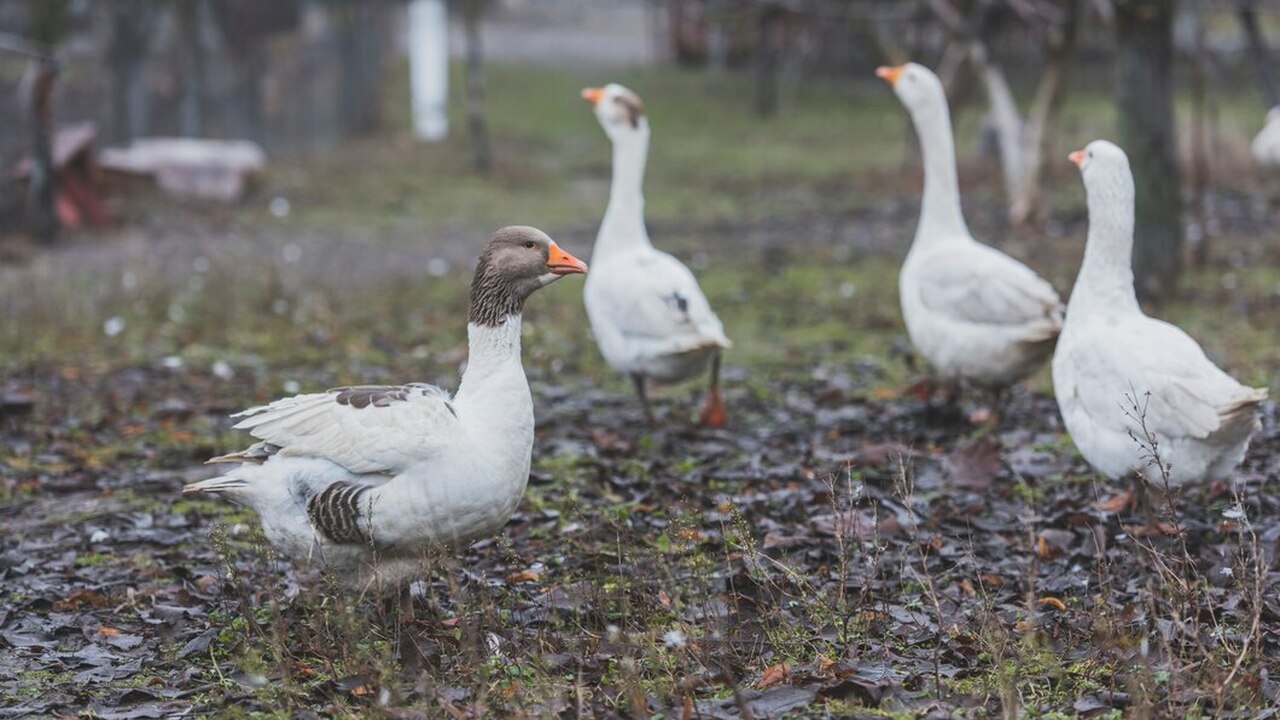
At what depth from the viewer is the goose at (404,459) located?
4789mm

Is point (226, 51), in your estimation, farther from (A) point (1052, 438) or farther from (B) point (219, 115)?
(A) point (1052, 438)

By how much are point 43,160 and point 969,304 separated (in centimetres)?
1038

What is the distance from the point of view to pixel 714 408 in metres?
8.02

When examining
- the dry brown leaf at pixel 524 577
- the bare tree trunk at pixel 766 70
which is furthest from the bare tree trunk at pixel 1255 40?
the bare tree trunk at pixel 766 70

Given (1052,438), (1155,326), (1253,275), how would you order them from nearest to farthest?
(1155,326) < (1052,438) < (1253,275)

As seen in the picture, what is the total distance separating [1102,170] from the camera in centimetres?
634

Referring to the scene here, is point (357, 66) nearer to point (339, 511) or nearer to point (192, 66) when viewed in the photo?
point (192, 66)

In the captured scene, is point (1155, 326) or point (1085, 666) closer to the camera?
point (1085, 666)

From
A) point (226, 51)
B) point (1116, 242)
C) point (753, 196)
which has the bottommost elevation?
point (753, 196)

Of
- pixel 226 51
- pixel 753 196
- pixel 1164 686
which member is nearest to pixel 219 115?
pixel 226 51

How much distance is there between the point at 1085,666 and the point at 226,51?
59.6 feet

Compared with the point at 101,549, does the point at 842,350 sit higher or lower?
lower

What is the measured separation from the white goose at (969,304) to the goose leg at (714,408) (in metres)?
1.09

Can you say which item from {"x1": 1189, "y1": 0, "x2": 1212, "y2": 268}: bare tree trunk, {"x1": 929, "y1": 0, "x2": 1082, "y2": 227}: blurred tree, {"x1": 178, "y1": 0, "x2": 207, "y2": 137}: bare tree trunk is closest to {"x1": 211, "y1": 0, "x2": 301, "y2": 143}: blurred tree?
{"x1": 178, "y1": 0, "x2": 207, "y2": 137}: bare tree trunk
